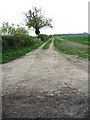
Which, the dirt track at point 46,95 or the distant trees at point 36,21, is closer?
the dirt track at point 46,95

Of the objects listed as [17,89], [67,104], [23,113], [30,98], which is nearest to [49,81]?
[17,89]

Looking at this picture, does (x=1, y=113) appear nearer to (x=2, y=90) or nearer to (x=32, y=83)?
(x=2, y=90)

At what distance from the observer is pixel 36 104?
7.62 meters

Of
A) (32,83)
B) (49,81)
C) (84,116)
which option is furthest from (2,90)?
(84,116)

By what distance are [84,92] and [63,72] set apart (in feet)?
13.1

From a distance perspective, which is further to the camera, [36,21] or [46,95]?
[36,21]

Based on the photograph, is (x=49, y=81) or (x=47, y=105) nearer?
(x=47, y=105)

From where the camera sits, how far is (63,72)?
1280 cm

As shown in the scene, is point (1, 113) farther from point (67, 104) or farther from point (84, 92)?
point (84, 92)

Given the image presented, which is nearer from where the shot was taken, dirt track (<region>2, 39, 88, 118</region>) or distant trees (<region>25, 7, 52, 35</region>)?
dirt track (<region>2, 39, 88, 118</region>)

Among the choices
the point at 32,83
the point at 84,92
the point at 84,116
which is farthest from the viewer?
the point at 32,83

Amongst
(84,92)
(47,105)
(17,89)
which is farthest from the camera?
(17,89)

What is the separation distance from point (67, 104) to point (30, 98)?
51.4 inches

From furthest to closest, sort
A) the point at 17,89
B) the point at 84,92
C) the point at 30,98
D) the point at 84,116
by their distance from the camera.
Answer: the point at 17,89, the point at 84,92, the point at 30,98, the point at 84,116
